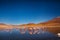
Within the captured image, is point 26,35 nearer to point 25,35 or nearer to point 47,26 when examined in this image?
point 25,35

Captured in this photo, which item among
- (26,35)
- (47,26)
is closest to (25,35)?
(26,35)

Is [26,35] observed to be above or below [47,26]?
below

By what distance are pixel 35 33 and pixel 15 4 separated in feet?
2.72

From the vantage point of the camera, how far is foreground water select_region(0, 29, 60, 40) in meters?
4.13

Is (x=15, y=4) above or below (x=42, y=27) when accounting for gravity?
above

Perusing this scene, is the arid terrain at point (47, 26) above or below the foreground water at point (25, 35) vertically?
above

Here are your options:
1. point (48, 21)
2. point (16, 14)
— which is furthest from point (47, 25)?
point (16, 14)

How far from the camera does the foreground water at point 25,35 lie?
4.13 meters

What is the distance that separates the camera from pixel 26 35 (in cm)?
415

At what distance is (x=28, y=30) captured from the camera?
416 cm

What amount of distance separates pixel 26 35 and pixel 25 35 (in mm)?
24

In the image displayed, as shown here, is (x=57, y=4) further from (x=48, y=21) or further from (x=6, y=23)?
(x=6, y=23)

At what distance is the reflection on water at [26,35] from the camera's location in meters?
4.13

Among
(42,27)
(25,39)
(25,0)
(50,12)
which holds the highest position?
(25,0)
